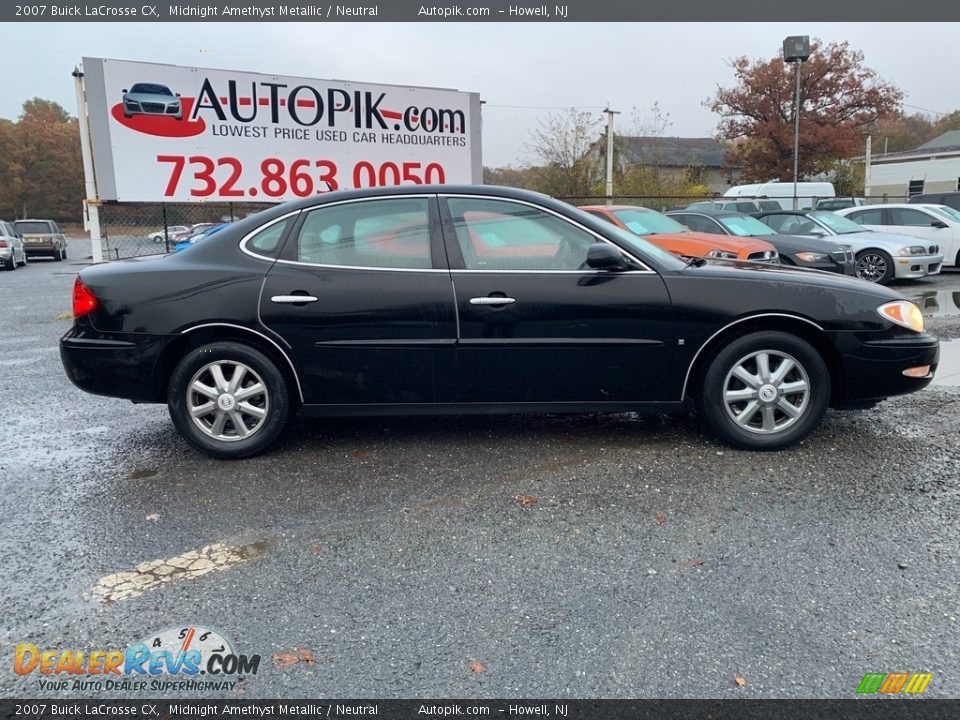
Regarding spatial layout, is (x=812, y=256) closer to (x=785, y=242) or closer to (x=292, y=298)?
(x=785, y=242)

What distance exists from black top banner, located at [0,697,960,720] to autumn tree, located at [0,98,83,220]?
6875 cm

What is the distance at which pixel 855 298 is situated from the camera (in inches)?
167

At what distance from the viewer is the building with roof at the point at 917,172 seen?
142 feet

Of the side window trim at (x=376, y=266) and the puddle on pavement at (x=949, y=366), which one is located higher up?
the side window trim at (x=376, y=266)

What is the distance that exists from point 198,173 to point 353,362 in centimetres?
863

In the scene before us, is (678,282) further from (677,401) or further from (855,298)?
(855,298)

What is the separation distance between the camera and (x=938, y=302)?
10508 mm

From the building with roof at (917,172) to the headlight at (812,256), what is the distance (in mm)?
35303

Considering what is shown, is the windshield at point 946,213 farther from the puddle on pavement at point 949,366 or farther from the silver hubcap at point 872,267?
the puddle on pavement at point 949,366

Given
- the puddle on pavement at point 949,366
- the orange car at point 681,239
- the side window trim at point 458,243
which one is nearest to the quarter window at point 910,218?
the orange car at point 681,239

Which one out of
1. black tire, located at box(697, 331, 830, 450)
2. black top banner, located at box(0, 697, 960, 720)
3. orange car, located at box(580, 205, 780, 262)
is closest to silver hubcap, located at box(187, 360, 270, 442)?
black top banner, located at box(0, 697, 960, 720)

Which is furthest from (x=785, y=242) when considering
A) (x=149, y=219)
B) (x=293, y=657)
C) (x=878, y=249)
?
(x=149, y=219)

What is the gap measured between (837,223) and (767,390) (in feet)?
36.5

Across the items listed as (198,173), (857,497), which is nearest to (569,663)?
(857,497)
